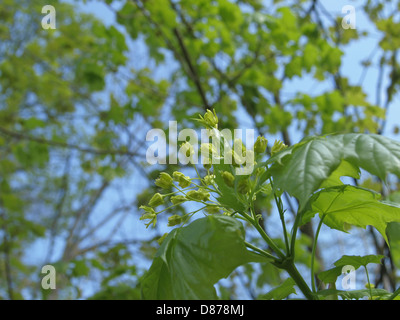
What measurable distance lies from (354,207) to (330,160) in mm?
166

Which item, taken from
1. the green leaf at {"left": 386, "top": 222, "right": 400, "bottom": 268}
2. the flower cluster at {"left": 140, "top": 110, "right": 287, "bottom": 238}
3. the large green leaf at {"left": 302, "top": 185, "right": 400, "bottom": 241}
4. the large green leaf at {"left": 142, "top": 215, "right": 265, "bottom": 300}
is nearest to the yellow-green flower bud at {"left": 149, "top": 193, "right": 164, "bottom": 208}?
the flower cluster at {"left": 140, "top": 110, "right": 287, "bottom": 238}

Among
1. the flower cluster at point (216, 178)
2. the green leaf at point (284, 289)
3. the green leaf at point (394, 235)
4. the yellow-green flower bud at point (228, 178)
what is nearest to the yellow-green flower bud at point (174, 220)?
the flower cluster at point (216, 178)

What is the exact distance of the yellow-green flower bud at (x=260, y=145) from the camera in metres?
0.56

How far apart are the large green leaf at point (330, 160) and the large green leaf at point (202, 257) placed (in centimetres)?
9

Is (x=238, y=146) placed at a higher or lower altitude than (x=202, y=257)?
higher

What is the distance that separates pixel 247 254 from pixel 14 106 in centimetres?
455

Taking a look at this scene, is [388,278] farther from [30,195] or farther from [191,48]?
[30,195]

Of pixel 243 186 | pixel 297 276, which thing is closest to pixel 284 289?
pixel 297 276

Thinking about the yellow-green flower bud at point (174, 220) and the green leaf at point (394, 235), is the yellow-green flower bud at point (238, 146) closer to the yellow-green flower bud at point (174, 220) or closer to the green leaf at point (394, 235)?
the yellow-green flower bud at point (174, 220)

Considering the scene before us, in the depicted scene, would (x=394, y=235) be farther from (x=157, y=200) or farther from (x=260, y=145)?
(x=157, y=200)

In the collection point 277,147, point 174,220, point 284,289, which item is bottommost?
point 284,289

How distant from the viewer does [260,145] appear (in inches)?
22.1

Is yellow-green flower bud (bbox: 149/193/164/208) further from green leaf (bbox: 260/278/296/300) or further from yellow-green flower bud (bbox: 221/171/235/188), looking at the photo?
green leaf (bbox: 260/278/296/300)

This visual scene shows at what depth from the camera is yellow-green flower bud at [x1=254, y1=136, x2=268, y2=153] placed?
56 cm
